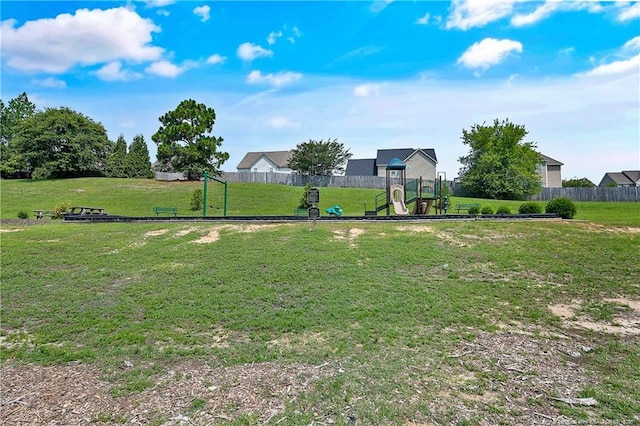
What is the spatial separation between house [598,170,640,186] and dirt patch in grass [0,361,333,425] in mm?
74072

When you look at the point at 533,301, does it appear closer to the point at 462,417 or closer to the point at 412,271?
the point at 412,271

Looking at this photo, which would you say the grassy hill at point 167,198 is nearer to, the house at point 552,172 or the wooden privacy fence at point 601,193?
the wooden privacy fence at point 601,193

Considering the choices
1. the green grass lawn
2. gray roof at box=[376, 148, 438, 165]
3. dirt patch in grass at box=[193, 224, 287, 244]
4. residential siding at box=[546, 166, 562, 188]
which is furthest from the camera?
residential siding at box=[546, 166, 562, 188]

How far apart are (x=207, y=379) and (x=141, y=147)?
4743cm

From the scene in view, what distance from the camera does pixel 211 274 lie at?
25.2ft

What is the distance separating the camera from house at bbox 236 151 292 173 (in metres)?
58.0

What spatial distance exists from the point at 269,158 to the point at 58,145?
2793 cm

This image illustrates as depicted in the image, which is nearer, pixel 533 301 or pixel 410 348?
pixel 410 348

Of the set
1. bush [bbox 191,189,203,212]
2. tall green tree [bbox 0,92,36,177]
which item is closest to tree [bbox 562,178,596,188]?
bush [bbox 191,189,203,212]

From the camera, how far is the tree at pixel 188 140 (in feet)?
122

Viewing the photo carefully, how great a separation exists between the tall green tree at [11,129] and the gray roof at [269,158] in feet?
95.4

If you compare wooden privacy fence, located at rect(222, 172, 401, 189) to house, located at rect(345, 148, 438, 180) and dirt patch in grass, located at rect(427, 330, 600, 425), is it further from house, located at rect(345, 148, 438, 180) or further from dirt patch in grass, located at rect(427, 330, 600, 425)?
dirt patch in grass, located at rect(427, 330, 600, 425)

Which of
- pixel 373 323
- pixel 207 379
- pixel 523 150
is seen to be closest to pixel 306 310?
pixel 373 323

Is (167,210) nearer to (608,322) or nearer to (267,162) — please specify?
(608,322)
